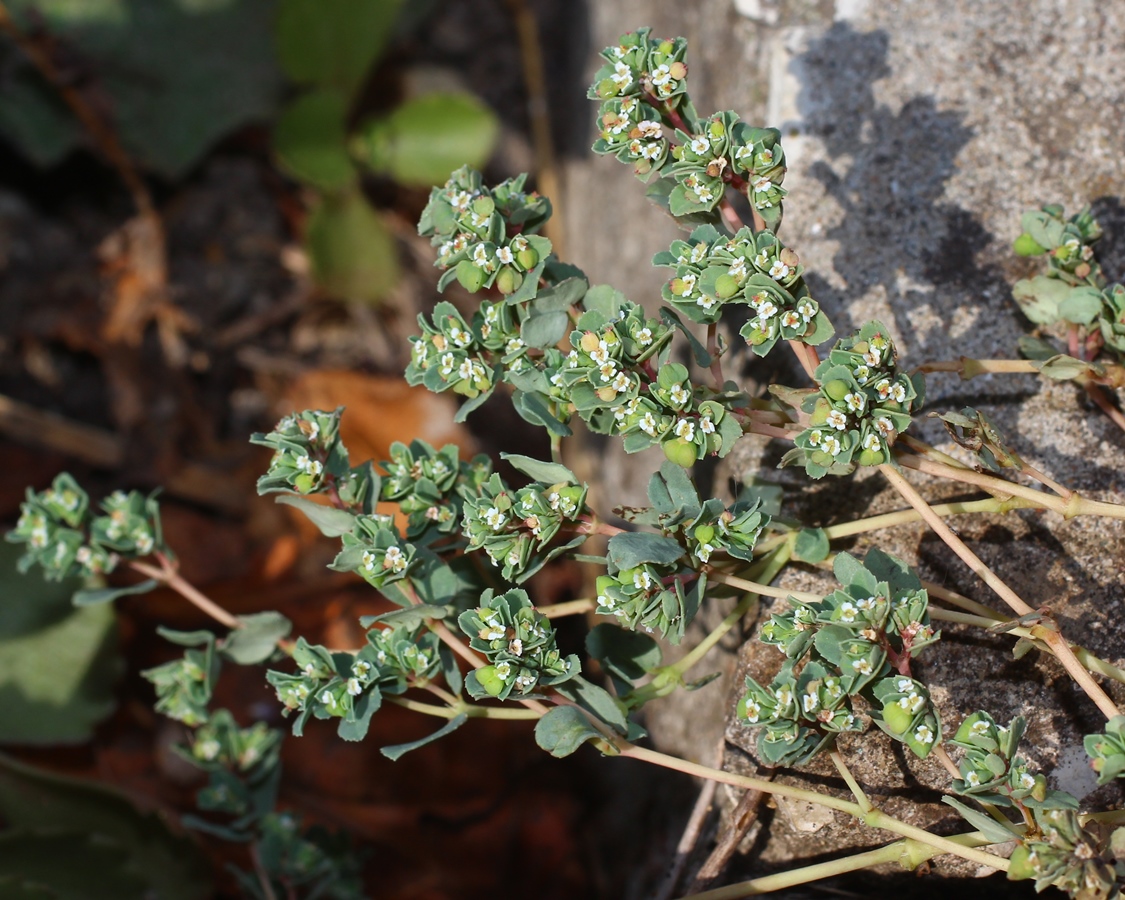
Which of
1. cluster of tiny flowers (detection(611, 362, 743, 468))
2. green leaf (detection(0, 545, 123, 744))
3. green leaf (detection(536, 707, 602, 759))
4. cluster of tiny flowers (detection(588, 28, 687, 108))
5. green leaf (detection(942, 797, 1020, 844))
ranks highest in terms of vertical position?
cluster of tiny flowers (detection(588, 28, 687, 108))

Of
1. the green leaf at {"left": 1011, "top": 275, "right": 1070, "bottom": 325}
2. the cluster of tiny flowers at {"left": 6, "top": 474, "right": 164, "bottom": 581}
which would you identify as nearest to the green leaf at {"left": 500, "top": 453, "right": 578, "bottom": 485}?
the cluster of tiny flowers at {"left": 6, "top": 474, "right": 164, "bottom": 581}

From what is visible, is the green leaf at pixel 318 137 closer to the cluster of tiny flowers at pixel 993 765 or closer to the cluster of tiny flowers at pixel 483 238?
the cluster of tiny flowers at pixel 483 238

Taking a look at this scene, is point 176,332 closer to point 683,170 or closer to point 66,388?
point 66,388

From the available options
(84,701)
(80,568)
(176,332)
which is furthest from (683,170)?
(176,332)

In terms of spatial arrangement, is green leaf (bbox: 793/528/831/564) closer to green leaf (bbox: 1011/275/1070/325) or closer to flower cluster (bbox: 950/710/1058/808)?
flower cluster (bbox: 950/710/1058/808)

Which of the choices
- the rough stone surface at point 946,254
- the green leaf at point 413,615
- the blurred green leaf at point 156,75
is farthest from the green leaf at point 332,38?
the green leaf at point 413,615

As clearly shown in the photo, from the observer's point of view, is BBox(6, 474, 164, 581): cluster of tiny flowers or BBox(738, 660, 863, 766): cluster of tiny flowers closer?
BBox(738, 660, 863, 766): cluster of tiny flowers
